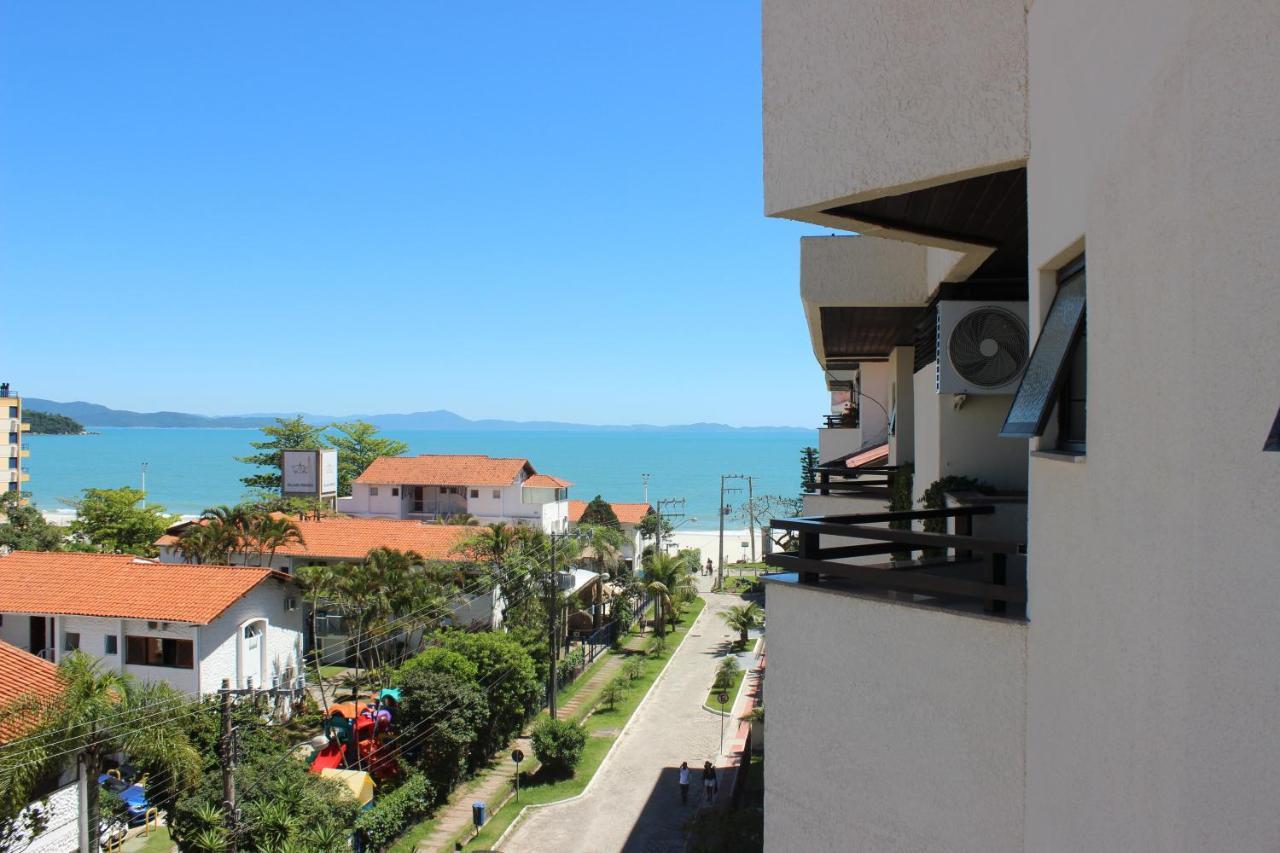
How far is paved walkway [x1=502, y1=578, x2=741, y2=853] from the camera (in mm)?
18984

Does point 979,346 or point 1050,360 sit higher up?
point 979,346

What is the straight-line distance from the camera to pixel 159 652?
23922 millimetres

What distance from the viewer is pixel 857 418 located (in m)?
18.6

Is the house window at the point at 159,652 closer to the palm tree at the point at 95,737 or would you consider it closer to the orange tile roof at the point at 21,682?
the orange tile roof at the point at 21,682

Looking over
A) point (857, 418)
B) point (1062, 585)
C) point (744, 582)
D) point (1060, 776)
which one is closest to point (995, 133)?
point (1062, 585)

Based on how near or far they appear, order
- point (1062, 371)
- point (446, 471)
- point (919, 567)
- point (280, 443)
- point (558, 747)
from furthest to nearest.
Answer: point (280, 443)
point (446, 471)
point (558, 747)
point (919, 567)
point (1062, 371)

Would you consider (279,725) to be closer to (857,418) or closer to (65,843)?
(65,843)

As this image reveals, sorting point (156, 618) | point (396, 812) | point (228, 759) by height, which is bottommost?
point (396, 812)

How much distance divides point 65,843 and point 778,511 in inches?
2933

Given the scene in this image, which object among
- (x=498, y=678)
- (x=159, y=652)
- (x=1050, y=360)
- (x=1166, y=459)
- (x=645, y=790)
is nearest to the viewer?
(x=1166, y=459)

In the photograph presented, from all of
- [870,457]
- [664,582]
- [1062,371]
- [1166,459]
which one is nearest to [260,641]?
[664,582]

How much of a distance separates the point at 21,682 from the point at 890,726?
66.3 feet

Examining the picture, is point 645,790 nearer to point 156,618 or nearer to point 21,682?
point 156,618

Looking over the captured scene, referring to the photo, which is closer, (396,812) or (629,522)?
(396,812)
